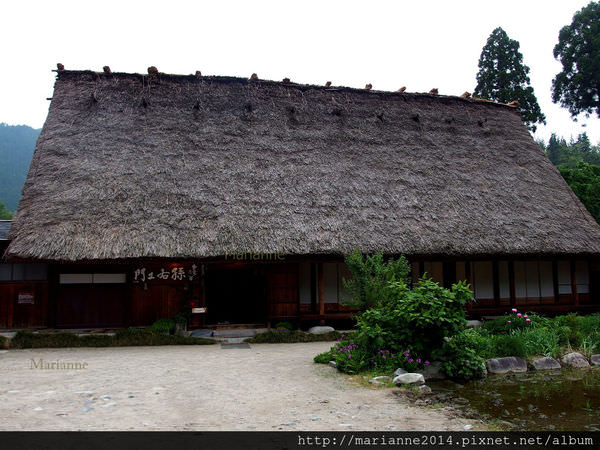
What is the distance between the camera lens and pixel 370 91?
52.8 feet

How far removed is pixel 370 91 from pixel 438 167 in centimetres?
404

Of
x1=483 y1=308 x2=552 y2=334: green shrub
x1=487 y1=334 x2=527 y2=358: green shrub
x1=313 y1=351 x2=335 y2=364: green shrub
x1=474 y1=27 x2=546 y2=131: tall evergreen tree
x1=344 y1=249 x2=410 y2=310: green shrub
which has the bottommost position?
x1=313 y1=351 x2=335 y2=364: green shrub

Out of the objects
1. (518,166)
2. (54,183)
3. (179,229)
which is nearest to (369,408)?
(179,229)

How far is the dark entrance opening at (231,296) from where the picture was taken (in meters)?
13.8

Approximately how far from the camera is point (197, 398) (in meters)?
5.75

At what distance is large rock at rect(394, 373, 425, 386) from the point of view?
6.33 m

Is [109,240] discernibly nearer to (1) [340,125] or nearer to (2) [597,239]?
(1) [340,125]

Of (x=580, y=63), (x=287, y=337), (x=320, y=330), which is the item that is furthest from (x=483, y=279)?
(x=580, y=63)

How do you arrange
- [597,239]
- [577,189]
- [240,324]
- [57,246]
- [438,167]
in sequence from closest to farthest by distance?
[57,246] < [240,324] < [597,239] < [438,167] < [577,189]

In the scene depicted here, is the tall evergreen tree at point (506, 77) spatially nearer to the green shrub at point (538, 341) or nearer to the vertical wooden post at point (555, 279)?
the vertical wooden post at point (555, 279)

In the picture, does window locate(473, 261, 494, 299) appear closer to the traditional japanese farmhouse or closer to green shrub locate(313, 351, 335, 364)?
the traditional japanese farmhouse

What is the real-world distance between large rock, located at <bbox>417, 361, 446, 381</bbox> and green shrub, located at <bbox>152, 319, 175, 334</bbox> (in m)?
6.74

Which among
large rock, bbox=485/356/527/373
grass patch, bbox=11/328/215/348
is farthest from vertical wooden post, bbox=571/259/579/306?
grass patch, bbox=11/328/215/348

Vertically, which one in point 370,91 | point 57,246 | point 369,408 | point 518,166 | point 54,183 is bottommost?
point 369,408
